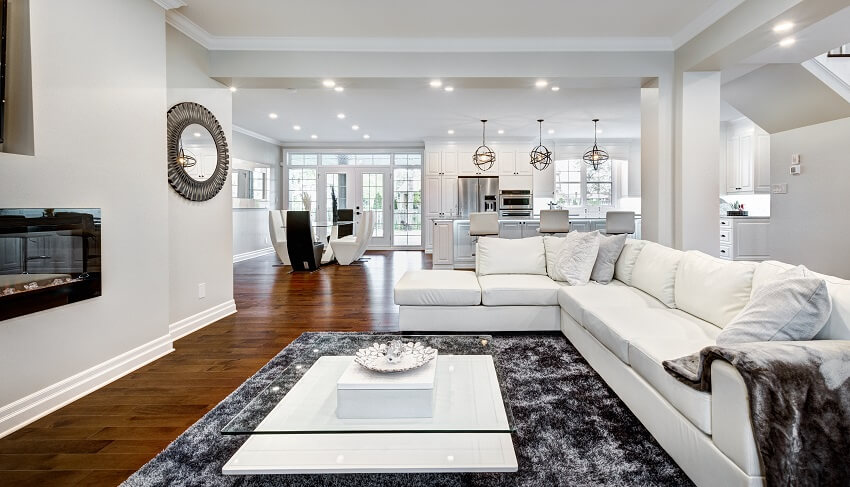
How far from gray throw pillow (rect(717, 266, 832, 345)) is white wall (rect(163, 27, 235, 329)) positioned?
3786mm

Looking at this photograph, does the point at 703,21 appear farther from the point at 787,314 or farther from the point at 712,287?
the point at 787,314

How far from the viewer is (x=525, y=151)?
10133mm

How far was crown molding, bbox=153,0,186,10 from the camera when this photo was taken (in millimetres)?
3194

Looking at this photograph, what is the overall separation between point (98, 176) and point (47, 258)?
0.59 metres

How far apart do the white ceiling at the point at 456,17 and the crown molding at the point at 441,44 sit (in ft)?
0.24

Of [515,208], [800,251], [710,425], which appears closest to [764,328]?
[710,425]

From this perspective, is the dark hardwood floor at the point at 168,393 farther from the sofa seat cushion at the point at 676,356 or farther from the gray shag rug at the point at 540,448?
the sofa seat cushion at the point at 676,356

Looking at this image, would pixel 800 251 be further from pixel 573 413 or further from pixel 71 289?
pixel 71 289

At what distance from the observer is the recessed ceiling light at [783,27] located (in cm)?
314

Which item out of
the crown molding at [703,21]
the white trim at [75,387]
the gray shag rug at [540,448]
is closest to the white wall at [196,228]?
the white trim at [75,387]

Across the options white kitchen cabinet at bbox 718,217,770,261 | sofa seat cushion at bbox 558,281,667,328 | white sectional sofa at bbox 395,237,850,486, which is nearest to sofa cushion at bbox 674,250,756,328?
white sectional sofa at bbox 395,237,850,486

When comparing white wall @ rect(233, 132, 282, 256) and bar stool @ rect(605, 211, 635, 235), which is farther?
white wall @ rect(233, 132, 282, 256)

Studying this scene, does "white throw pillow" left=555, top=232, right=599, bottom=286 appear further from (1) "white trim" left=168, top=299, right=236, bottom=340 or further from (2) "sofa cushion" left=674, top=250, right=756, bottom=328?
(1) "white trim" left=168, top=299, right=236, bottom=340

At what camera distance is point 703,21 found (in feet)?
12.3
